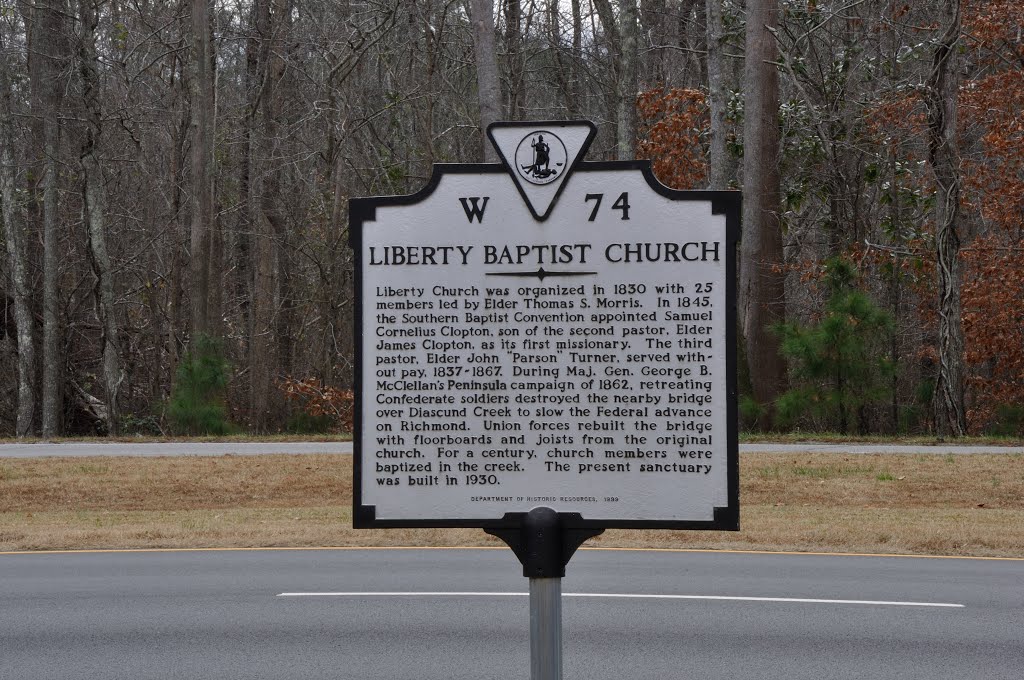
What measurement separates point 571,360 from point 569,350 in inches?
1.3

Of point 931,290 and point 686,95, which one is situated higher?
point 686,95

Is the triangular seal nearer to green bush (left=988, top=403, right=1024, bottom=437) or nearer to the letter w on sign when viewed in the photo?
the letter w on sign

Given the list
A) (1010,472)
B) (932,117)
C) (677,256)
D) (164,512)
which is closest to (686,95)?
(932,117)

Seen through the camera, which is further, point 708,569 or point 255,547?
point 255,547

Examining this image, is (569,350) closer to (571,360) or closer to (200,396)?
(571,360)

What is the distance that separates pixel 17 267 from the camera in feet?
89.7

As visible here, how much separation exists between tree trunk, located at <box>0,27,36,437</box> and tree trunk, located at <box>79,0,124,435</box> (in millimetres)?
1736

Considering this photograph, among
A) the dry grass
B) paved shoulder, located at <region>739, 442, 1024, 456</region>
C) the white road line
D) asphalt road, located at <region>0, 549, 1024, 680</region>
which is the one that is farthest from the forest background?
the white road line

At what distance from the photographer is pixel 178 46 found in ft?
103

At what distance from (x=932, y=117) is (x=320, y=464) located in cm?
1218

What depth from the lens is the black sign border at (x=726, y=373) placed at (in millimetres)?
3896

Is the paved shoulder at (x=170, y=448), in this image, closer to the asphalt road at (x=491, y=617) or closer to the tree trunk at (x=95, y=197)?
the tree trunk at (x=95, y=197)

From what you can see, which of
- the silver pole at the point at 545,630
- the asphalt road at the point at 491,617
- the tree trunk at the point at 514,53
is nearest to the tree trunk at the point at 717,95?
the tree trunk at the point at 514,53

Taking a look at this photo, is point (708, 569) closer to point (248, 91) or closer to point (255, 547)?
point (255, 547)
